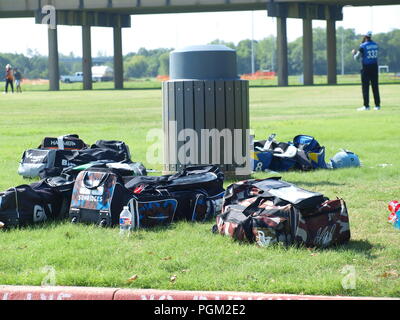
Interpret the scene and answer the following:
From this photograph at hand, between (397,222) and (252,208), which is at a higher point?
(252,208)

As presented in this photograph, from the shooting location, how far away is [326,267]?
6.37 meters


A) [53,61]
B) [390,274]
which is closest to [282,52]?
[53,61]

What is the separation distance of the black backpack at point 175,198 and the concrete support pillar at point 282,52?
53709 mm

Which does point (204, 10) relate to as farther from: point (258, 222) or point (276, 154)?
point (258, 222)

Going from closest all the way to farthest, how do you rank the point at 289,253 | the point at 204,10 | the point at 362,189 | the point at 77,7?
1. the point at 289,253
2. the point at 362,189
3. the point at 77,7
4. the point at 204,10

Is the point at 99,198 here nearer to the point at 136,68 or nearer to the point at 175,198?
the point at 175,198

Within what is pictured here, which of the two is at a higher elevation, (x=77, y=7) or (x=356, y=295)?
(x=77, y=7)

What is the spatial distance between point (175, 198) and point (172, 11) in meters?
63.3

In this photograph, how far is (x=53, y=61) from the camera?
217ft

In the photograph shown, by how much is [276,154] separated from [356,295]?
693 cm

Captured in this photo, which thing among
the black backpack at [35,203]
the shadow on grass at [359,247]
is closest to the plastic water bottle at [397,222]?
the shadow on grass at [359,247]

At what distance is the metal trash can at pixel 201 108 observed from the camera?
11.0 meters

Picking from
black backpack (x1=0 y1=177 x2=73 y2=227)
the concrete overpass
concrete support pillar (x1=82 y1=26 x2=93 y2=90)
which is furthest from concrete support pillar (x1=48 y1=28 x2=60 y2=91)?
black backpack (x1=0 y1=177 x2=73 y2=227)
